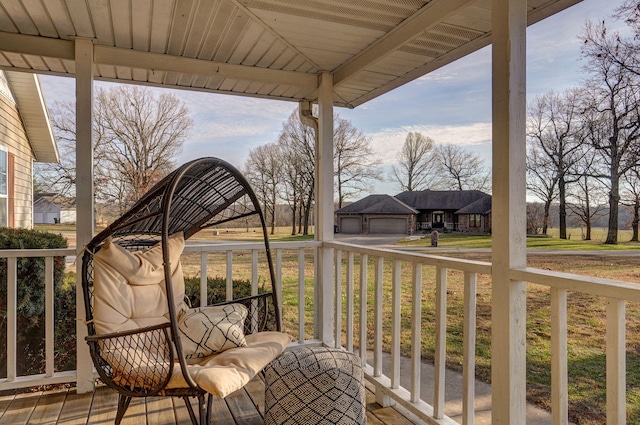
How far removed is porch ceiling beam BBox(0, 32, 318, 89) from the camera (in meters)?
2.90

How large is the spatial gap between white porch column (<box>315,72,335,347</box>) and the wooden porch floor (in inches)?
34.7

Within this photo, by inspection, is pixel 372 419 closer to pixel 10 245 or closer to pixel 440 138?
pixel 440 138

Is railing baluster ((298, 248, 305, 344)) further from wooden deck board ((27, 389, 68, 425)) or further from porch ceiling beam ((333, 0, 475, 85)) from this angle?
wooden deck board ((27, 389, 68, 425))

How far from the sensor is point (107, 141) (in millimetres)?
4117

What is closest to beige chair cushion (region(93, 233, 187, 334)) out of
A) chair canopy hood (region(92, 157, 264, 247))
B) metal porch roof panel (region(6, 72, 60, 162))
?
chair canopy hood (region(92, 157, 264, 247))

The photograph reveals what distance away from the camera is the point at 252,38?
302 centimetres

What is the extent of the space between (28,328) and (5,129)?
101 inches

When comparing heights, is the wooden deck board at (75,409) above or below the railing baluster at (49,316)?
below

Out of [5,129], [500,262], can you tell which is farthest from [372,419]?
[5,129]

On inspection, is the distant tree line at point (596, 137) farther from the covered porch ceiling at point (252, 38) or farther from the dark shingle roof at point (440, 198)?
the covered porch ceiling at point (252, 38)

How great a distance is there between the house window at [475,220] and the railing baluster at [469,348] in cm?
30

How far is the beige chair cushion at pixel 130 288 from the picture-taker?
6.98 feet

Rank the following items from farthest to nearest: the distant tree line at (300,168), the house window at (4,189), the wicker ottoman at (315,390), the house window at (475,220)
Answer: the house window at (4,189)
the distant tree line at (300,168)
the house window at (475,220)
the wicker ottoman at (315,390)

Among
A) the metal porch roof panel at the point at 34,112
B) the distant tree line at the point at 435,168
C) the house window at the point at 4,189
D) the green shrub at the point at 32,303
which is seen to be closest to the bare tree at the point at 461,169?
the distant tree line at the point at 435,168
